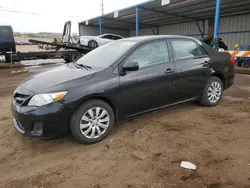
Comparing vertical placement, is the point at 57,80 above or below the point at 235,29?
below

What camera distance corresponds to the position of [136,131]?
321 centimetres

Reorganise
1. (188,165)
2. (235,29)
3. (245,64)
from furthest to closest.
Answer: (235,29), (245,64), (188,165)

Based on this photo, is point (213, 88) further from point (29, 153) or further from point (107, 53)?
point (29, 153)

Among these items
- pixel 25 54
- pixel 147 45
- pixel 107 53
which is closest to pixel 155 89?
pixel 147 45

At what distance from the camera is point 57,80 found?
274cm

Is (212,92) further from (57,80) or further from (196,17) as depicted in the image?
(196,17)

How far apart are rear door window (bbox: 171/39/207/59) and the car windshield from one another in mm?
890

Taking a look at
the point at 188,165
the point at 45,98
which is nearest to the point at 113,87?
the point at 45,98

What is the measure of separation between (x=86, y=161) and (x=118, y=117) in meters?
0.85

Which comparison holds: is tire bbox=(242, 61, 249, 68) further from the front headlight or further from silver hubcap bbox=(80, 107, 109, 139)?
the front headlight

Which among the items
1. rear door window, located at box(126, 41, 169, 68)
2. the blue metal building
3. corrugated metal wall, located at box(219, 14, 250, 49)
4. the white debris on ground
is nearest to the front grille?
rear door window, located at box(126, 41, 169, 68)

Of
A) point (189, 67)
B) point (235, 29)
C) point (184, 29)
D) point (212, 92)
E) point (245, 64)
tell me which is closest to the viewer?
point (189, 67)

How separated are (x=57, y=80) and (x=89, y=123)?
2.51 feet

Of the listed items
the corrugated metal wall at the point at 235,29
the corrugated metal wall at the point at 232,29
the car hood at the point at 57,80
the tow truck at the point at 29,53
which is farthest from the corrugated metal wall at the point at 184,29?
the car hood at the point at 57,80
